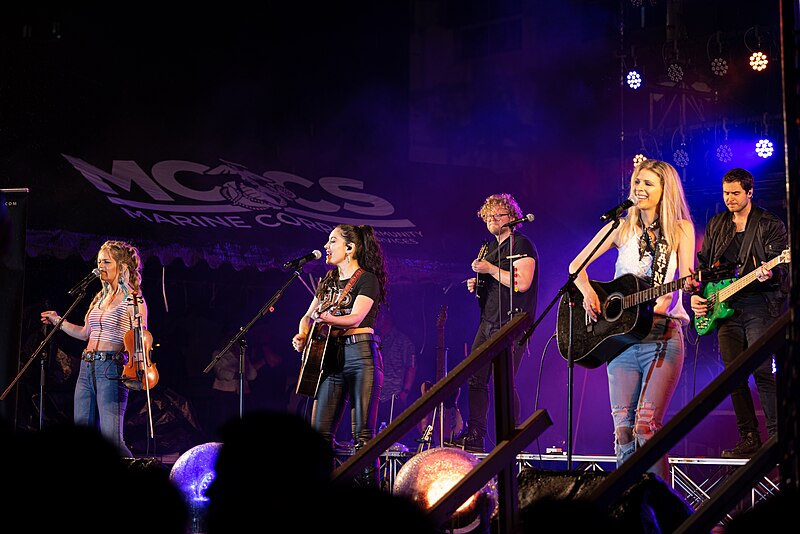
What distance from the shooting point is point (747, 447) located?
24.7ft

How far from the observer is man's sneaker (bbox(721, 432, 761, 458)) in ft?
24.5

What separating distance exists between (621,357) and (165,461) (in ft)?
23.7

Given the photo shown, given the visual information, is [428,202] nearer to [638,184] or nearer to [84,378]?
[84,378]

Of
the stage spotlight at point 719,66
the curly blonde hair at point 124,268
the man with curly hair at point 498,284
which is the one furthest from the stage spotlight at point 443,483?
the stage spotlight at point 719,66

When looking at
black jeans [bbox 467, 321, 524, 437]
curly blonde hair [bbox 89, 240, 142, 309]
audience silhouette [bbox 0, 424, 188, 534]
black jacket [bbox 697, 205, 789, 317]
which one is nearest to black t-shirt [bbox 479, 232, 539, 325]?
black jeans [bbox 467, 321, 524, 437]

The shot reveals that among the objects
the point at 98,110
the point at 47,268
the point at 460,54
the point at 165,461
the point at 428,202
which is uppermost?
the point at 460,54

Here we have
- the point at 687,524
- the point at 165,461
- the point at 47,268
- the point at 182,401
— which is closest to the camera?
the point at 687,524

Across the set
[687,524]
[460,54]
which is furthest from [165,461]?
[460,54]

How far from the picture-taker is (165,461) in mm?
12203

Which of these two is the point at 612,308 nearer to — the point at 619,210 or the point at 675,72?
the point at 619,210

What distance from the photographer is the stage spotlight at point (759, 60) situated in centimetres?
1267

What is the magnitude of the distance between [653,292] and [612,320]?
0.39 m

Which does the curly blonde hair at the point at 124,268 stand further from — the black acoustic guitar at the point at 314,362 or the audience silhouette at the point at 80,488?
the audience silhouette at the point at 80,488

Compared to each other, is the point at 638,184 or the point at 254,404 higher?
the point at 638,184
